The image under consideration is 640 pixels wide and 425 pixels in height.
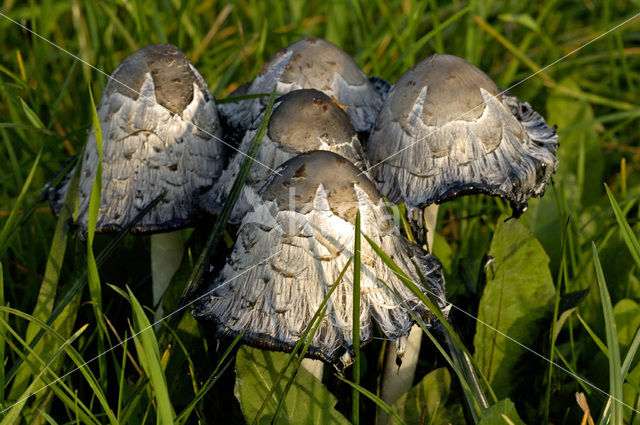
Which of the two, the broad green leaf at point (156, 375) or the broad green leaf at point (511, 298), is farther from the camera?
the broad green leaf at point (511, 298)

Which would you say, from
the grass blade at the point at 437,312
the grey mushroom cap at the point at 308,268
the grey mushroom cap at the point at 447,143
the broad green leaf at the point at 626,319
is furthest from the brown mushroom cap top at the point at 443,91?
the broad green leaf at the point at 626,319

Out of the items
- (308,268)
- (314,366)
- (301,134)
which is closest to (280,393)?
(314,366)

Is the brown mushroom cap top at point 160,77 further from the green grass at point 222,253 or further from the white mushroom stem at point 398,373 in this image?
the white mushroom stem at point 398,373

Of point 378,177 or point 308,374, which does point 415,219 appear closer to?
point 378,177

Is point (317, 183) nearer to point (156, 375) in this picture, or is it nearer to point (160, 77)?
point (156, 375)

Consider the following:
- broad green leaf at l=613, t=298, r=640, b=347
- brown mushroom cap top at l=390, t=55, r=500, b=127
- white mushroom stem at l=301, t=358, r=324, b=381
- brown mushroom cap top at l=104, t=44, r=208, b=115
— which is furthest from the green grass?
brown mushroom cap top at l=390, t=55, r=500, b=127

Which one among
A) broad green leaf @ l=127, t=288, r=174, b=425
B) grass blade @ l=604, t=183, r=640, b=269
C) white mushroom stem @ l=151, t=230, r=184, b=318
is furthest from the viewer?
white mushroom stem @ l=151, t=230, r=184, b=318

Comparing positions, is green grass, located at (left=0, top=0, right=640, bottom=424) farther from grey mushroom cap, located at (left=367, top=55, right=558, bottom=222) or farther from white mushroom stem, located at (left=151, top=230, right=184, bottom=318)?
grey mushroom cap, located at (left=367, top=55, right=558, bottom=222)

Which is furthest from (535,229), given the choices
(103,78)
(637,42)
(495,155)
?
(637,42)
